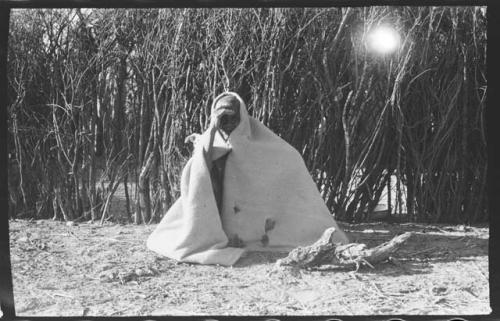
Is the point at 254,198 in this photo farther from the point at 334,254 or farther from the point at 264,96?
the point at 264,96

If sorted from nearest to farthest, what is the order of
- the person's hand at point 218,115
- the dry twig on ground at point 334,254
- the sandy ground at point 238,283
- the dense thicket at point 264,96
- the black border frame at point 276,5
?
1. the black border frame at point 276,5
2. the sandy ground at point 238,283
3. the dry twig on ground at point 334,254
4. the person's hand at point 218,115
5. the dense thicket at point 264,96

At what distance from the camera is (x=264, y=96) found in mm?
5102

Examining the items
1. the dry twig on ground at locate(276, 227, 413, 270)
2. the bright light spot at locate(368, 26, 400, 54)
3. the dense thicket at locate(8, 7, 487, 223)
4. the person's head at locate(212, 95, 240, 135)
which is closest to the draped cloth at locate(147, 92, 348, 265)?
A: the person's head at locate(212, 95, 240, 135)

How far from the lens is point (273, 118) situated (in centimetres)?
520

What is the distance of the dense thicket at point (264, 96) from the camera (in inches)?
197

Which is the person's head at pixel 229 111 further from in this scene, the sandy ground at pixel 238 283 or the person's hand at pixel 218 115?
the sandy ground at pixel 238 283

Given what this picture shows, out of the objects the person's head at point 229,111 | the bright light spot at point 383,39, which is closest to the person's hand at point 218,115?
the person's head at point 229,111

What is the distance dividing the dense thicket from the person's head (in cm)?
73

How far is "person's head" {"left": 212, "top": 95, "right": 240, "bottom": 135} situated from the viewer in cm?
432

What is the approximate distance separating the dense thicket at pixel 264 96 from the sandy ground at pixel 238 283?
0.83 metres

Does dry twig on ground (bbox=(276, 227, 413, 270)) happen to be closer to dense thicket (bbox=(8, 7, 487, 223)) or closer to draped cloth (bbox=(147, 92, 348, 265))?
draped cloth (bbox=(147, 92, 348, 265))

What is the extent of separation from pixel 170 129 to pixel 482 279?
313 cm

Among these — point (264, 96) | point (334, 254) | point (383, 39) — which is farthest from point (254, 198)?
point (383, 39)

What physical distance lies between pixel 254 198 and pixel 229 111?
30.3 inches
